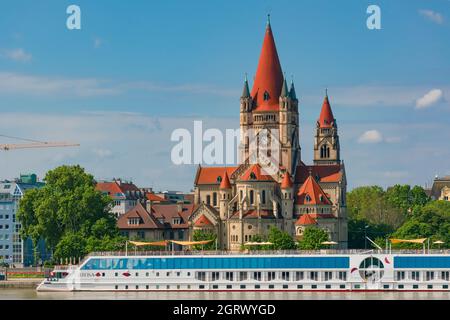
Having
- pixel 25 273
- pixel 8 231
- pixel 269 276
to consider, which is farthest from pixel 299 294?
pixel 8 231

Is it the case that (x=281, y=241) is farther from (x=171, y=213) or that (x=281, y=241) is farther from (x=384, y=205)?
(x=384, y=205)

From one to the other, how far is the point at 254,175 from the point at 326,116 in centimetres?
2517

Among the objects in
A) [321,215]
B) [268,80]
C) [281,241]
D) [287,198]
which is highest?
[268,80]

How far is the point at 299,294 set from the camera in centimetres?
7831

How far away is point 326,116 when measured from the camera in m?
144

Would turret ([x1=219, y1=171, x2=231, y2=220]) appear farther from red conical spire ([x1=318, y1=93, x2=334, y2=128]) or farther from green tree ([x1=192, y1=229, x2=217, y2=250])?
red conical spire ([x1=318, y1=93, x2=334, y2=128])

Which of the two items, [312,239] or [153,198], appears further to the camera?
[153,198]

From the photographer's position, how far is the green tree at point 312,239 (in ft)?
344

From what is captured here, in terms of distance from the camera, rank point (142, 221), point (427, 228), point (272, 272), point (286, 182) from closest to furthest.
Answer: point (272, 272) → point (427, 228) → point (286, 182) → point (142, 221)

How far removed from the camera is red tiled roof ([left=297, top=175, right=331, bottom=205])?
401 feet

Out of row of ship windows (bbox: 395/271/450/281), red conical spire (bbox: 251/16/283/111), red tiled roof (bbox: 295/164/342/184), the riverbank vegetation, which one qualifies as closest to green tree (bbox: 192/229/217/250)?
A: red tiled roof (bbox: 295/164/342/184)

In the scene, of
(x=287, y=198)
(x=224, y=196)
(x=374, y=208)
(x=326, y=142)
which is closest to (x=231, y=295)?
(x=287, y=198)
